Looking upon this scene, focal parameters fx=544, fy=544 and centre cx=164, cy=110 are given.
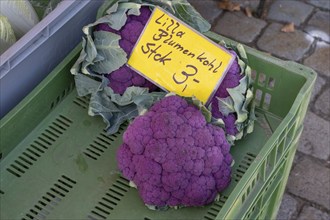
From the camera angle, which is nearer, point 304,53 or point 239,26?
point 304,53

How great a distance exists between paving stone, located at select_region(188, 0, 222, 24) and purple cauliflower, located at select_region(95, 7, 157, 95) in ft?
4.32

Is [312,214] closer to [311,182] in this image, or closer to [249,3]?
[311,182]

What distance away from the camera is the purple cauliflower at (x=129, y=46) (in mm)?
1339

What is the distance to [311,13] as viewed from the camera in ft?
8.65

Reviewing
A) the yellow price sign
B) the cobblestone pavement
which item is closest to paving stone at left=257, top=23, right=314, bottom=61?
the cobblestone pavement

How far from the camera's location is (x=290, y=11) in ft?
8.69

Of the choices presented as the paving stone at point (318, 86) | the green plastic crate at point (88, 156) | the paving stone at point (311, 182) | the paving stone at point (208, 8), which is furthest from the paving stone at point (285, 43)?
the green plastic crate at point (88, 156)

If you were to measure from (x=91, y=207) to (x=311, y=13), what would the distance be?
5.92 ft

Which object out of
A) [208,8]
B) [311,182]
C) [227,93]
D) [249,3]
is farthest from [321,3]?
[227,93]

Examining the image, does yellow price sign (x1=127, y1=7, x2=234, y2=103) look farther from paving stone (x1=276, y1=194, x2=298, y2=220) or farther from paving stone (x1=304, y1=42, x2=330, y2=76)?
paving stone (x1=304, y1=42, x2=330, y2=76)

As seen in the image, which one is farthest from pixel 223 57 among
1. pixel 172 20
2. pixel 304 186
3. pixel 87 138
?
pixel 304 186

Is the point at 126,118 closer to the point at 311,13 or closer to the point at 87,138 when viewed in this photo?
the point at 87,138

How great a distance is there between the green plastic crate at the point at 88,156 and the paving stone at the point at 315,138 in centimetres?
70

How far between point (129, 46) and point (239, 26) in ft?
4.44
